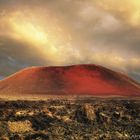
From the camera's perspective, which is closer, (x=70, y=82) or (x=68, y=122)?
(x=68, y=122)

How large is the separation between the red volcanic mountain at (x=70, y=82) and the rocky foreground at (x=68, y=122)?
30.8 m

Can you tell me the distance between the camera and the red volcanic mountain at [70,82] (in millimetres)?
70688

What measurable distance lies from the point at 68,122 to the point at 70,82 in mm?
46395

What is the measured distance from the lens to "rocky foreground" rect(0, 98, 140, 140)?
88.8ft

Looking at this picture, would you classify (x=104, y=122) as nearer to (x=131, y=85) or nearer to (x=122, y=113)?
(x=122, y=113)

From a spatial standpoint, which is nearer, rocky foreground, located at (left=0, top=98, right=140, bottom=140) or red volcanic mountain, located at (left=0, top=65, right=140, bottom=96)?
rocky foreground, located at (left=0, top=98, right=140, bottom=140)

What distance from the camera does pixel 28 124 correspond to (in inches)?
1172

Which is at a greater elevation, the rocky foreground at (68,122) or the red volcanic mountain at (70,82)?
the red volcanic mountain at (70,82)

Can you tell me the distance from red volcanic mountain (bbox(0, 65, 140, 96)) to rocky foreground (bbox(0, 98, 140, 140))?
101ft

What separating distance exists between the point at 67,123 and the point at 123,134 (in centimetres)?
528

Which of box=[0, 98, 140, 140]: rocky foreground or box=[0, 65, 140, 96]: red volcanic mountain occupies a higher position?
box=[0, 65, 140, 96]: red volcanic mountain

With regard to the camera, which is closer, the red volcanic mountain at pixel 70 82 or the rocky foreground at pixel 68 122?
the rocky foreground at pixel 68 122

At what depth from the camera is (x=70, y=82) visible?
7819cm

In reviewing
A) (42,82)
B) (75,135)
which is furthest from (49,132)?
(42,82)
